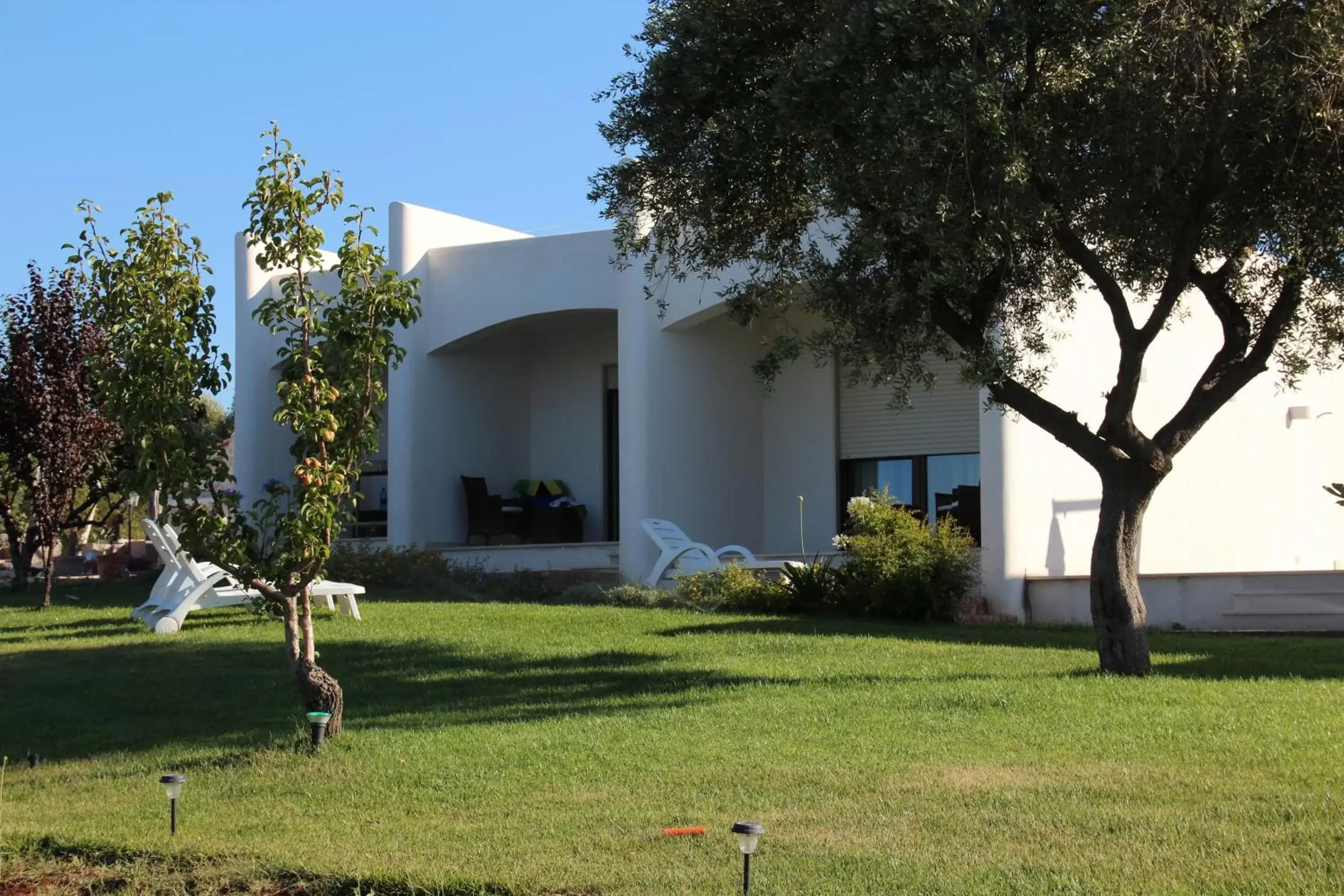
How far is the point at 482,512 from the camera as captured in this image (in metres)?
20.8

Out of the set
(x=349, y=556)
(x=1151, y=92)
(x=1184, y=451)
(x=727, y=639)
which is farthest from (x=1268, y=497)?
(x=349, y=556)

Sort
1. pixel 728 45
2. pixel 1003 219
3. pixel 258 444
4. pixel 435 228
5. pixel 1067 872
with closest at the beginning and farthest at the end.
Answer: pixel 1067 872
pixel 1003 219
pixel 728 45
pixel 435 228
pixel 258 444

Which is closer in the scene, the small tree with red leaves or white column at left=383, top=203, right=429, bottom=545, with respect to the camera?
the small tree with red leaves

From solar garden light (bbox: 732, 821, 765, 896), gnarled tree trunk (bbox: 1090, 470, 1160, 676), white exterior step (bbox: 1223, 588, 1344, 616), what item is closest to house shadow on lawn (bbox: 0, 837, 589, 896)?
solar garden light (bbox: 732, 821, 765, 896)

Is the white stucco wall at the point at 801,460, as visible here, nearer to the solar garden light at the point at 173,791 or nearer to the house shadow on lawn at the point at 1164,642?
the house shadow on lawn at the point at 1164,642

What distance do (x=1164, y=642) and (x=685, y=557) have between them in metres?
6.03

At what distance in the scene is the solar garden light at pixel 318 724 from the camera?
7992 millimetres

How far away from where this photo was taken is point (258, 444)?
74.5ft

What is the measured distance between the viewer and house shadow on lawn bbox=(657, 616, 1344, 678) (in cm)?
1027

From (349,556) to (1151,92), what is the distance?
40.5 feet

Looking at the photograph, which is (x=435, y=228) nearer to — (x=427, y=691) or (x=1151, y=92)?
(x=427, y=691)

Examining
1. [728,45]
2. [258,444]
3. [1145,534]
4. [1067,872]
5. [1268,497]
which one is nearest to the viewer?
[1067,872]

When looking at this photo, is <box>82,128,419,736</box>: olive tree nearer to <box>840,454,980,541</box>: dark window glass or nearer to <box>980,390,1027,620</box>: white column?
<box>980,390,1027,620</box>: white column

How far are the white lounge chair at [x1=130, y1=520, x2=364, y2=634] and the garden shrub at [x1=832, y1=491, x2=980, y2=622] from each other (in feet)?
16.0
